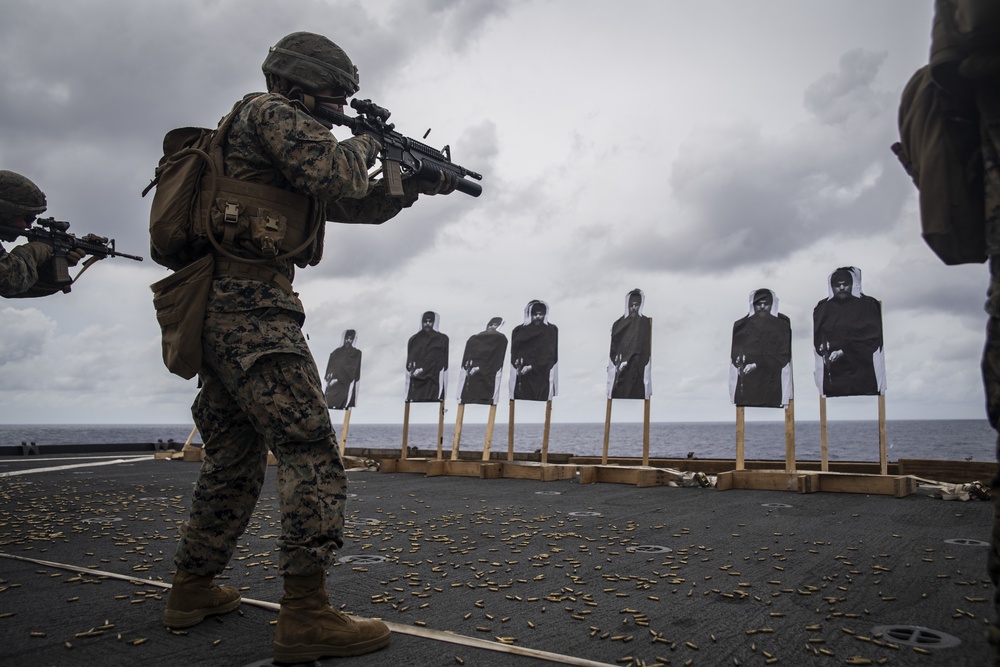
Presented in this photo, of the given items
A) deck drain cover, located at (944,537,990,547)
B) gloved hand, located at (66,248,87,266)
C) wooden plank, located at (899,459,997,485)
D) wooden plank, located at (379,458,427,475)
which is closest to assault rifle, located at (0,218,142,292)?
gloved hand, located at (66,248,87,266)

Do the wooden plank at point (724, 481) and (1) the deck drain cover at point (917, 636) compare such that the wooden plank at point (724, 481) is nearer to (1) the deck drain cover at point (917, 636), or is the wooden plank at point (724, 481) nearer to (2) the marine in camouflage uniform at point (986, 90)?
(1) the deck drain cover at point (917, 636)

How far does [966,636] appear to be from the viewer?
221 cm

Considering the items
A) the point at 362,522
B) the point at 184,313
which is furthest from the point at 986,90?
the point at 362,522

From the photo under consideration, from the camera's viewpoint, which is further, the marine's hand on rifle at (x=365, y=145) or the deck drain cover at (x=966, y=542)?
the deck drain cover at (x=966, y=542)

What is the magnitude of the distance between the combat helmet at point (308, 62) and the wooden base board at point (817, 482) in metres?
5.84

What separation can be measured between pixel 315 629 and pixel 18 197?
674 centimetres

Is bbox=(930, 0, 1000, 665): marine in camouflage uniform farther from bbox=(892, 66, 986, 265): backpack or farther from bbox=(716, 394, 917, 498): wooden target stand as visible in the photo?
bbox=(716, 394, 917, 498): wooden target stand

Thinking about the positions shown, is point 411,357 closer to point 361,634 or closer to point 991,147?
point 361,634

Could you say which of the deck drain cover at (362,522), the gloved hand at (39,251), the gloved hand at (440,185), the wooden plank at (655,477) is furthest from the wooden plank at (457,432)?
the gloved hand at (440,185)

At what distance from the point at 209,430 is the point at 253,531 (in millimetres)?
2132

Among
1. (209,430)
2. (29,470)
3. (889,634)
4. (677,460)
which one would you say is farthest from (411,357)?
(889,634)

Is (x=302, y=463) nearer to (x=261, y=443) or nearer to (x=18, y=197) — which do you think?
(x=261, y=443)

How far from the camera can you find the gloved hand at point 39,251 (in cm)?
704

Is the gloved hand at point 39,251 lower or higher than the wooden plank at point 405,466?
higher
